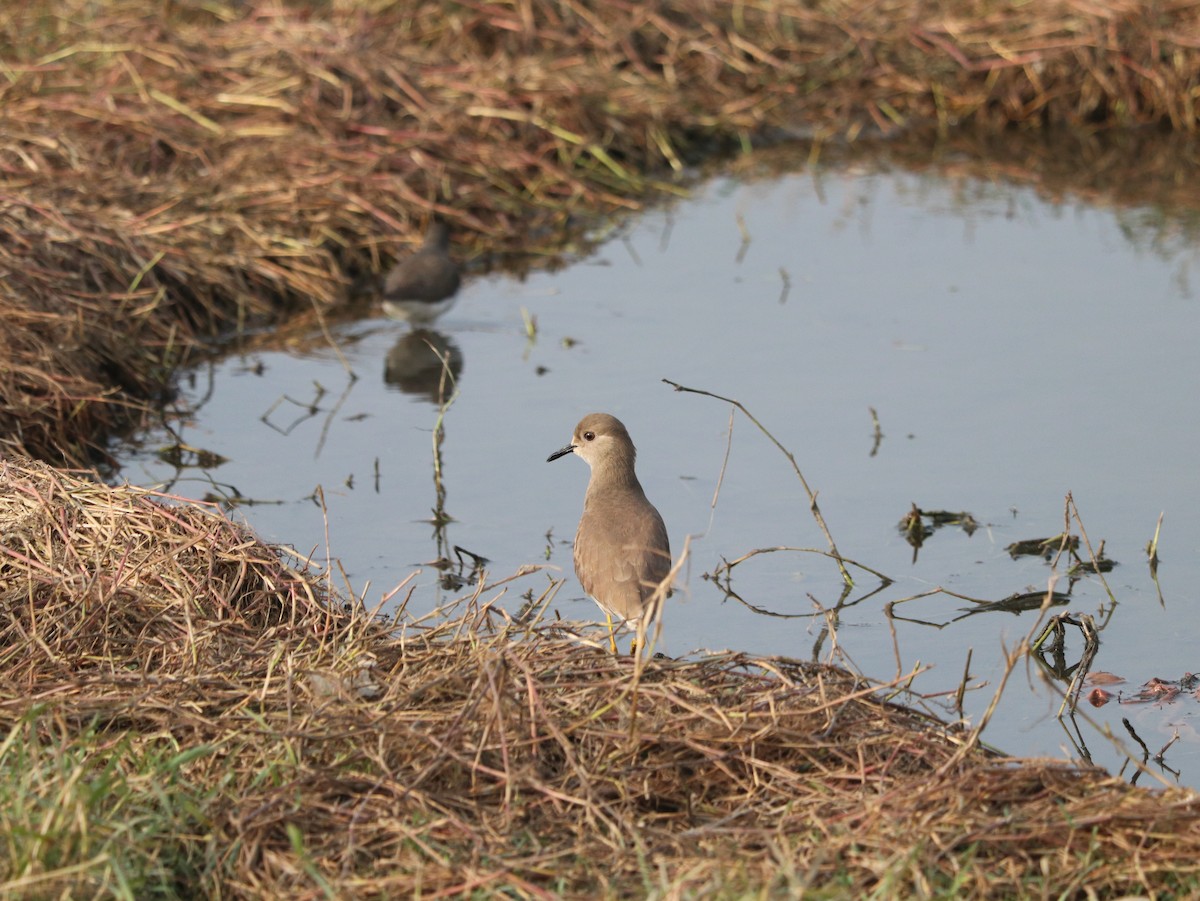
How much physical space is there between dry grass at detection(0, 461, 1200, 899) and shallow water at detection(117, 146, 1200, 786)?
18.8 inches

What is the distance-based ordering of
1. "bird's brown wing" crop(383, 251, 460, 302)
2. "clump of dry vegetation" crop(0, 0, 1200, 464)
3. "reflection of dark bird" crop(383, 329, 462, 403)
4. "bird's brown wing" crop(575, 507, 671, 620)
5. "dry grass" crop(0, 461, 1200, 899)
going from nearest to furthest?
"dry grass" crop(0, 461, 1200, 899), "bird's brown wing" crop(575, 507, 671, 620), "clump of dry vegetation" crop(0, 0, 1200, 464), "reflection of dark bird" crop(383, 329, 462, 403), "bird's brown wing" crop(383, 251, 460, 302)

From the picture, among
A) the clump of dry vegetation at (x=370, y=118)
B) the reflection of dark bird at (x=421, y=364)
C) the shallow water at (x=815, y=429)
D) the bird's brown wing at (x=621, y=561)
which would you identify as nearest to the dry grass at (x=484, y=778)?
the shallow water at (x=815, y=429)

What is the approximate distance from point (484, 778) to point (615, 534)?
5.31 feet

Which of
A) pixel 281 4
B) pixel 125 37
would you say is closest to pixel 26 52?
pixel 125 37

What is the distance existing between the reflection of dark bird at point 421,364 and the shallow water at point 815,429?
25mm

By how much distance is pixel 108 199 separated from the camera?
927 cm

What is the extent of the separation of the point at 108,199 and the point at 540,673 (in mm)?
5787

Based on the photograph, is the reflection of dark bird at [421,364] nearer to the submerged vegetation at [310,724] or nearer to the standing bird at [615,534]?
the submerged vegetation at [310,724]

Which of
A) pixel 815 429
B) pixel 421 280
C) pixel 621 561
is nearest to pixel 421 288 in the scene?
pixel 421 280

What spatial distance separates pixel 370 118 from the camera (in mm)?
10898

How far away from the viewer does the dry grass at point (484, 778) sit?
3.67m

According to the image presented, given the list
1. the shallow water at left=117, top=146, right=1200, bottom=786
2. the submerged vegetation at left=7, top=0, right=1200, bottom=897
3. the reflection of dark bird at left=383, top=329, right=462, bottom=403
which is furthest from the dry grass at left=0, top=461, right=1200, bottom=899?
the reflection of dark bird at left=383, top=329, right=462, bottom=403

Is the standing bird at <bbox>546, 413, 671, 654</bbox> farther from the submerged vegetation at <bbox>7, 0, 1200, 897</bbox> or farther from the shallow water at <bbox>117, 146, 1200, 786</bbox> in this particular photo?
the submerged vegetation at <bbox>7, 0, 1200, 897</bbox>

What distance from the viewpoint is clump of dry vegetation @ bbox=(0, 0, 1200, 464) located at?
8.34m
